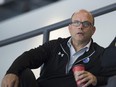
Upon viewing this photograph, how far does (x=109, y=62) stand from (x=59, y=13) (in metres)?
1.68

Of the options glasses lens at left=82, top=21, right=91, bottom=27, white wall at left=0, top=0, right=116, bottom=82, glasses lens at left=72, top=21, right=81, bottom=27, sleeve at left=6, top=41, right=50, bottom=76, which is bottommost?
white wall at left=0, top=0, right=116, bottom=82

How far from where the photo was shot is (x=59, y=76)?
51.4 inches

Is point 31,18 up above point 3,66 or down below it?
above

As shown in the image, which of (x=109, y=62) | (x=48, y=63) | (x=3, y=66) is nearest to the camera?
(x=109, y=62)

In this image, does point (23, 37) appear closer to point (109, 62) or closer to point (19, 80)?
point (19, 80)

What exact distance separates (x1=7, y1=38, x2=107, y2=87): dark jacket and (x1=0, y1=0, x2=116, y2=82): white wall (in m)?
0.56

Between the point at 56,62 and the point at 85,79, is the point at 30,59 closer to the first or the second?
the point at 56,62

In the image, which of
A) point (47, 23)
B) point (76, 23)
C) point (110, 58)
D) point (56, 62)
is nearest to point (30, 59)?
point (56, 62)

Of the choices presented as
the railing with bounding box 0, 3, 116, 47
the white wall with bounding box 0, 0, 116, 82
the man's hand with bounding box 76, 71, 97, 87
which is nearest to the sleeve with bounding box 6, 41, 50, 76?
the man's hand with bounding box 76, 71, 97, 87

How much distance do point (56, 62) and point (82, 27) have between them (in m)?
0.19

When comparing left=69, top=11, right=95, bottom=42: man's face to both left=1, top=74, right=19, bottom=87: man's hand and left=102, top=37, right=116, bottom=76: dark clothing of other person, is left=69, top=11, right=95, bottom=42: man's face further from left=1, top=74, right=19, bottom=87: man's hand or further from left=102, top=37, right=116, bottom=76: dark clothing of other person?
left=1, top=74, right=19, bottom=87: man's hand

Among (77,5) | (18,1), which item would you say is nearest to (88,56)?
(77,5)

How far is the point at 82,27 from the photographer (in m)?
1.44

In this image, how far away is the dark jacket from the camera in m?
1.29
